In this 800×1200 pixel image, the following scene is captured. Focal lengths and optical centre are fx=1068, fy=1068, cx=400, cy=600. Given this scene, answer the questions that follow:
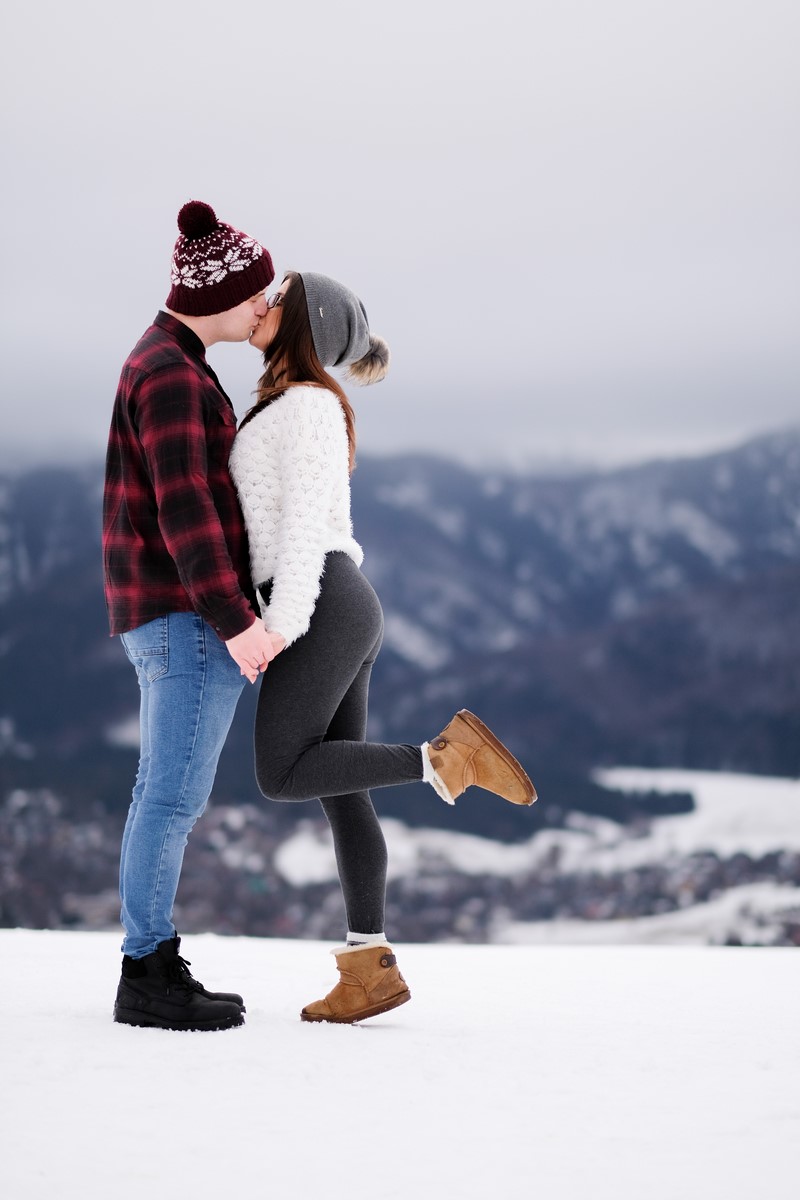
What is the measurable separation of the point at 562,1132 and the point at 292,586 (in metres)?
0.99

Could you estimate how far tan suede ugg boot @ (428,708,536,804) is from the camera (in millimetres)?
1957

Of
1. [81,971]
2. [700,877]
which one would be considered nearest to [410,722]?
[700,877]

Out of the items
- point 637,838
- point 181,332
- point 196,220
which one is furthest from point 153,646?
point 637,838

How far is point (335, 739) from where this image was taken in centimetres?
215

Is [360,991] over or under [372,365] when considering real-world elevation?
under

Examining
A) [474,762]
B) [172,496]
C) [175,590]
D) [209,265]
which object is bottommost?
[474,762]

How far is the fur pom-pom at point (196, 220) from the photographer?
80.8 inches

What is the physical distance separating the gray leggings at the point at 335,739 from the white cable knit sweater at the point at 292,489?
6cm

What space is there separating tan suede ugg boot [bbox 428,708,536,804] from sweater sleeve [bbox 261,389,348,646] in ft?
1.11

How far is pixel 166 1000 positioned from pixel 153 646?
0.66 meters

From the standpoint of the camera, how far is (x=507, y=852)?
60.0m

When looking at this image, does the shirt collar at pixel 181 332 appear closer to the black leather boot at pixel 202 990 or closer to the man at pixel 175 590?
the man at pixel 175 590

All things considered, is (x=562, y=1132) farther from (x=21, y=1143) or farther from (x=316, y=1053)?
(x=21, y=1143)

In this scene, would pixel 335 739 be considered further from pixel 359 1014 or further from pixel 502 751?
pixel 359 1014
